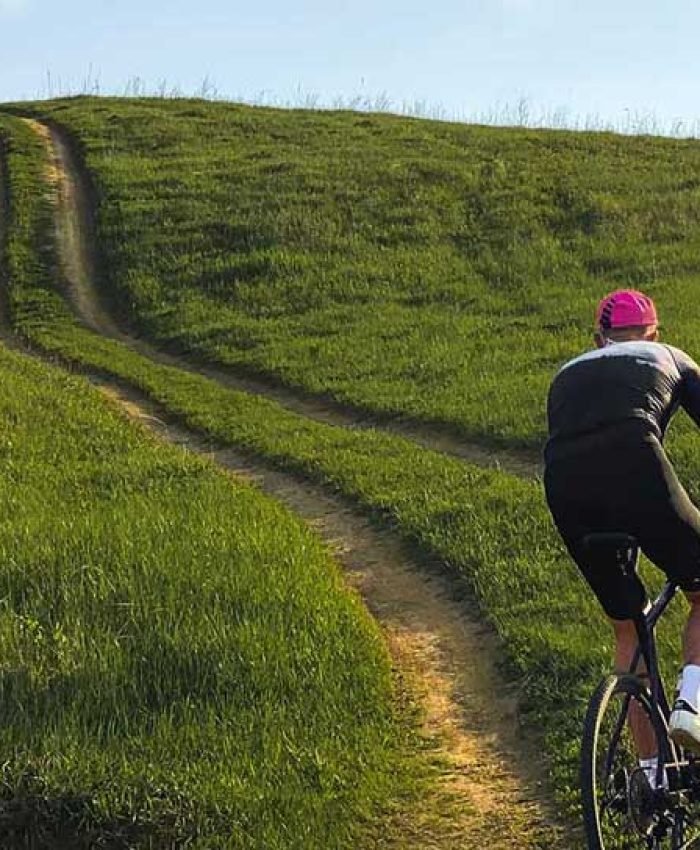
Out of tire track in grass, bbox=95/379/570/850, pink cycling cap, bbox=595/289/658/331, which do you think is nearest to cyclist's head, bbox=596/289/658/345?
pink cycling cap, bbox=595/289/658/331

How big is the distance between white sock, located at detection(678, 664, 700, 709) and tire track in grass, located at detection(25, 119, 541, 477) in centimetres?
639

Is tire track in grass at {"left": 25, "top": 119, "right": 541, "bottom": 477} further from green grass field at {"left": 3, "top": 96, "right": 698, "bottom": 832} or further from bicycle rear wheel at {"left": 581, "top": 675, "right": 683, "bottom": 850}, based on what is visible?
bicycle rear wheel at {"left": 581, "top": 675, "right": 683, "bottom": 850}

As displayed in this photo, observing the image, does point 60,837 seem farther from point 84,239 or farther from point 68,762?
point 84,239

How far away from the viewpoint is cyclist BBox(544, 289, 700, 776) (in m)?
4.35

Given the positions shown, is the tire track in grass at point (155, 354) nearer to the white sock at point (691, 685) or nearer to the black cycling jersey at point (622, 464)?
the black cycling jersey at point (622, 464)

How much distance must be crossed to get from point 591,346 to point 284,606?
29.9 feet

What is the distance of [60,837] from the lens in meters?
5.30

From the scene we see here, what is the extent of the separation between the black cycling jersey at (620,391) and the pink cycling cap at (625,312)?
110mm

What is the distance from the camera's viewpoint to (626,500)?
171 inches

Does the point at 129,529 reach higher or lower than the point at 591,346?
lower

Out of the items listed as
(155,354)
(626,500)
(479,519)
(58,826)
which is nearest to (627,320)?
(626,500)

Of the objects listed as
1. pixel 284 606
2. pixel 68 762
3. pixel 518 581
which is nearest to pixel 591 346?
pixel 518 581

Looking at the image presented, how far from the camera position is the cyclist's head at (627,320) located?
4738 millimetres

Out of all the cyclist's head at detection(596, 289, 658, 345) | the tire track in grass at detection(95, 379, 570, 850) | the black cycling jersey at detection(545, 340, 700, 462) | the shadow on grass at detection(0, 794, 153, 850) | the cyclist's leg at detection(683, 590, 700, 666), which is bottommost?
the shadow on grass at detection(0, 794, 153, 850)
